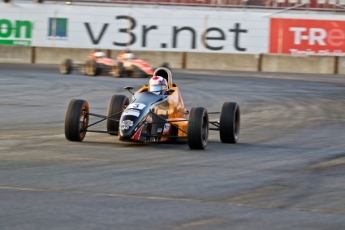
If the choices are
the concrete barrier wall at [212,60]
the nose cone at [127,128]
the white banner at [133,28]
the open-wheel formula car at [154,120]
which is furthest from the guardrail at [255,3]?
the nose cone at [127,128]

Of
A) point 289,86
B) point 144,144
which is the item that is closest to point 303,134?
point 144,144

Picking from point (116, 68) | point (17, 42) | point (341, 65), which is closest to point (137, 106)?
point (116, 68)

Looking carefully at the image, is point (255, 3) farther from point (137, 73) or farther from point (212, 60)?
point (137, 73)

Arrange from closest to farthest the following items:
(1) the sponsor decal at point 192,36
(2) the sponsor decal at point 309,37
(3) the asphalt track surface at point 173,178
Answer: (3) the asphalt track surface at point 173,178, (2) the sponsor decal at point 309,37, (1) the sponsor decal at point 192,36

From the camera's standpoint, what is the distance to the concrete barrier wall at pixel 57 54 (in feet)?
128

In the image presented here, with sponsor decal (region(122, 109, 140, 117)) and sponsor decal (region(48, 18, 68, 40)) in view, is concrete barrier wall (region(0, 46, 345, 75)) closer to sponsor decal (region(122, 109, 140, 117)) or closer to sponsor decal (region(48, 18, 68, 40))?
sponsor decal (region(48, 18, 68, 40))

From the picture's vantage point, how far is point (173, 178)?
29.4 ft

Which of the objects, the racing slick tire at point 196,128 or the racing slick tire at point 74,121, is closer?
the racing slick tire at point 196,128

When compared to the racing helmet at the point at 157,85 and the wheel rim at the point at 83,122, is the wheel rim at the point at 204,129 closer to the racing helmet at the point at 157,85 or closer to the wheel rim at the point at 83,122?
the racing helmet at the point at 157,85

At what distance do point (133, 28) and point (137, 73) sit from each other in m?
11.3

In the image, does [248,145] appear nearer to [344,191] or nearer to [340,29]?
[344,191]

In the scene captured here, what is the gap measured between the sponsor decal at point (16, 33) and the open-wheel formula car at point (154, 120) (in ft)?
97.8

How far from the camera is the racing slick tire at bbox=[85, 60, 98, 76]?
100 ft

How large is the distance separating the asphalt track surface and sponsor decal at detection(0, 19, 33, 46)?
2418 centimetres
